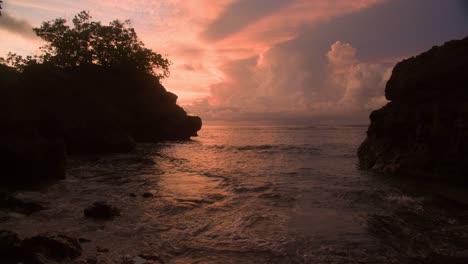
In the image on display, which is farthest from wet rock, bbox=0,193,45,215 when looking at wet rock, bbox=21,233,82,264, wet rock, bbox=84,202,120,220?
wet rock, bbox=21,233,82,264

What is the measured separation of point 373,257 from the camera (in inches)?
238

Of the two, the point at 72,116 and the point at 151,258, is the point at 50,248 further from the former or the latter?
the point at 72,116

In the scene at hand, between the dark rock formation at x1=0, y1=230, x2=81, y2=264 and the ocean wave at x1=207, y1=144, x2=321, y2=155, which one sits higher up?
the dark rock formation at x1=0, y1=230, x2=81, y2=264

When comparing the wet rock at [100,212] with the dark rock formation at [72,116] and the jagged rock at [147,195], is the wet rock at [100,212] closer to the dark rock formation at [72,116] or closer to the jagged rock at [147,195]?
the jagged rock at [147,195]

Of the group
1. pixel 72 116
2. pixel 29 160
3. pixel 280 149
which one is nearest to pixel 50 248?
pixel 29 160

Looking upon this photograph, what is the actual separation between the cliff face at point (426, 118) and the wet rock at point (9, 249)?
50.7 feet

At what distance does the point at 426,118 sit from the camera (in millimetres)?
15258

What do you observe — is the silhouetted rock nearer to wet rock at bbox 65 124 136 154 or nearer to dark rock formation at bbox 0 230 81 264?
dark rock formation at bbox 0 230 81 264

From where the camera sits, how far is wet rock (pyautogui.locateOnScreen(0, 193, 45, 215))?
26.4 ft

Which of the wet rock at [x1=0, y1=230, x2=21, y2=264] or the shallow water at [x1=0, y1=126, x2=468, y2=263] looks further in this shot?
the shallow water at [x1=0, y1=126, x2=468, y2=263]

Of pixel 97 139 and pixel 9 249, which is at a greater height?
pixel 97 139

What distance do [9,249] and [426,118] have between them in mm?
16972

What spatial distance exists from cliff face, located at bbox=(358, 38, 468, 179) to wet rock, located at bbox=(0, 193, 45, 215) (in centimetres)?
1530

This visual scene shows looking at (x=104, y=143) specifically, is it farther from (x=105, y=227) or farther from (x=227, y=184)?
(x=105, y=227)
